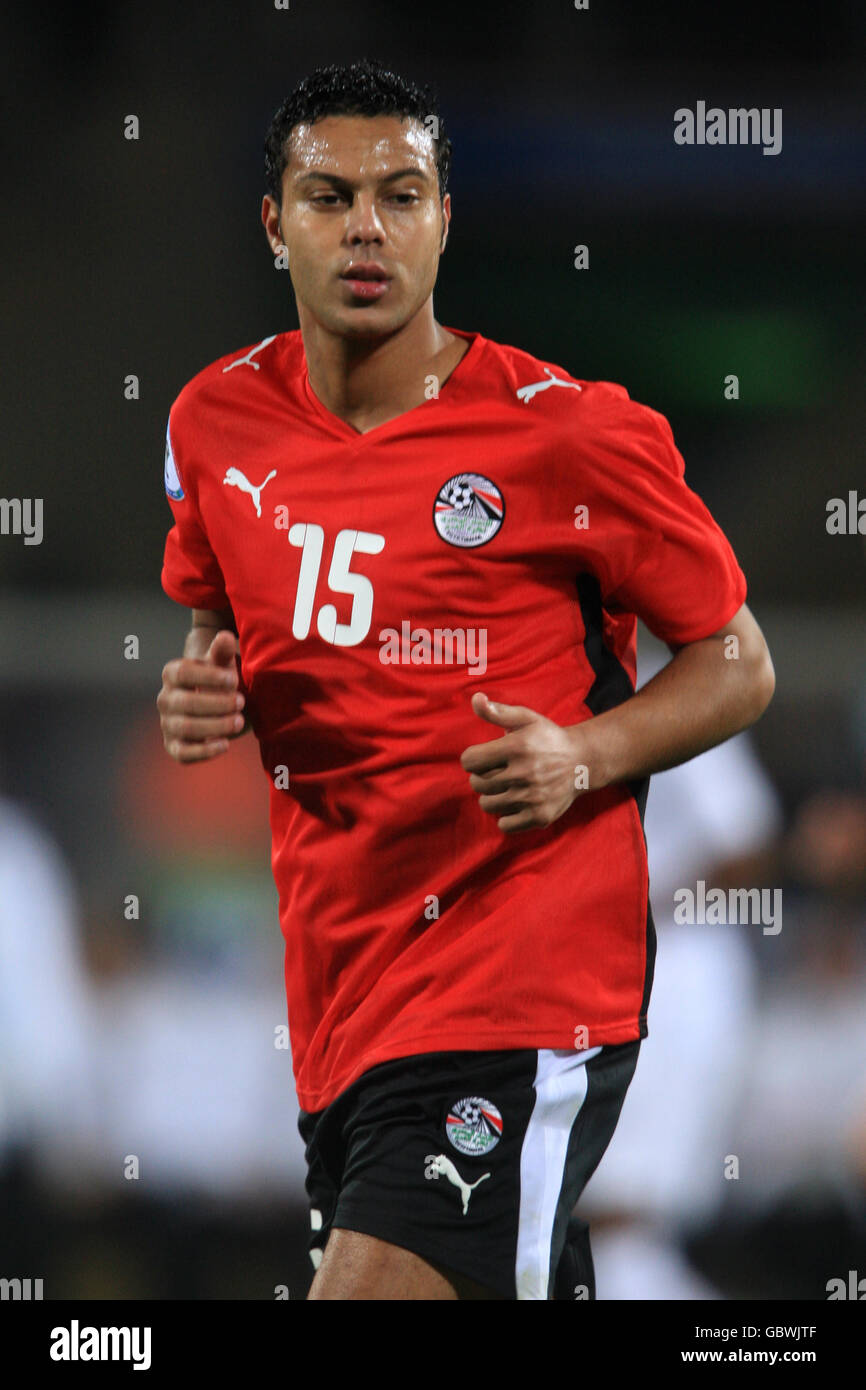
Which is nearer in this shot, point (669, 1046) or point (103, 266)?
point (103, 266)

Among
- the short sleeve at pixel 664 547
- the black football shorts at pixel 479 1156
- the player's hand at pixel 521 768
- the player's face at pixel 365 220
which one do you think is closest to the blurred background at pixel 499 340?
the player's face at pixel 365 220

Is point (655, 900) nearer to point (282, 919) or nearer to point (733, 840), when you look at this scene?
point (733, 840)

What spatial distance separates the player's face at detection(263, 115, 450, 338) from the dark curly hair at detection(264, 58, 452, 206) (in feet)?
0.05

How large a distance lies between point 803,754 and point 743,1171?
3.12ft

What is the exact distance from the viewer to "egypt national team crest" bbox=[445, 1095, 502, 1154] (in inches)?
78.0

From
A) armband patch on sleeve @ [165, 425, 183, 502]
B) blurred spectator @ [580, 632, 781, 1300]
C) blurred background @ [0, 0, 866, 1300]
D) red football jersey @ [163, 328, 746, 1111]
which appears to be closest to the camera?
red football jersey @ [163, 328, 746, 1111]

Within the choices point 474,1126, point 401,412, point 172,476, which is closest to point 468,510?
point 401,412

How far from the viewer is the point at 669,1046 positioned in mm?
3459

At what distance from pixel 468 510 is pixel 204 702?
0.44 meters

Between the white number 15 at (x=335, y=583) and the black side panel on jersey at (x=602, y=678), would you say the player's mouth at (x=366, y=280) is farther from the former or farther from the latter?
the black side panel on jersey at (x=602, y=678)

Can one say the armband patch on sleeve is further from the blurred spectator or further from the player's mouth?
the blurred spectator

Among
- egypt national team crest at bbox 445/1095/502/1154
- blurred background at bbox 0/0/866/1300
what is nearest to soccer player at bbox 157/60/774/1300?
egypt national team crest at bbox 445/1095/502/1154
